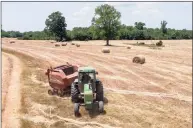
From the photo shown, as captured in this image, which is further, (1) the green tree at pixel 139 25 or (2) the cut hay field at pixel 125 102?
(1) the green tree at pixel 139 25

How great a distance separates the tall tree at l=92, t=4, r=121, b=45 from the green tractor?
5360cm

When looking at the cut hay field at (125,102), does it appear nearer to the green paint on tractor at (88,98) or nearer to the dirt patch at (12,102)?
the dirt patch at (12,102)

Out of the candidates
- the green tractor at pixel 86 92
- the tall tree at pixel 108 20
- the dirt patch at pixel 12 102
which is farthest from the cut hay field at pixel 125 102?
the tall tree at pixel 108 20

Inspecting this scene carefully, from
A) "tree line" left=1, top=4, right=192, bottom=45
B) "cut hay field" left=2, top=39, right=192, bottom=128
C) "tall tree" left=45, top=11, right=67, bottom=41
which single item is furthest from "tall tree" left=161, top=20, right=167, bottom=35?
"cut hay field" left=2, top=39, right=192, bottom=128

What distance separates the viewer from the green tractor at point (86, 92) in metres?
15.7

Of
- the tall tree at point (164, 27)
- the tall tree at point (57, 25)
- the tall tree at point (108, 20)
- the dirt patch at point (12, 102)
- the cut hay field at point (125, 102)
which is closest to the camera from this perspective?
the dirt patch at point (12, 102)

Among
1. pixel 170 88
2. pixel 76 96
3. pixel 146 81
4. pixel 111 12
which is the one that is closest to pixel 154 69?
pixel 146 81

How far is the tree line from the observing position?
70.5 meters

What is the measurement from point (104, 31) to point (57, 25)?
2682 cm

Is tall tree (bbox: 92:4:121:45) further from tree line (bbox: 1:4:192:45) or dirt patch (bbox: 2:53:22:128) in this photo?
dirt patch (bbox: 2:53:22:128)

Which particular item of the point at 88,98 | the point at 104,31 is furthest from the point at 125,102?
the point at 104,31

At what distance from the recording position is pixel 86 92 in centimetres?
1573

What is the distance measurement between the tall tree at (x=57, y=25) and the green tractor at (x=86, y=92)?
7776cm

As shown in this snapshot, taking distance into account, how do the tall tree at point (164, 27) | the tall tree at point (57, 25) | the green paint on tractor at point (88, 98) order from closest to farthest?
the green paint on tractor at point (88, 98)
the tall tree at point (57, 25)
the tall tree at point (164, 27)
